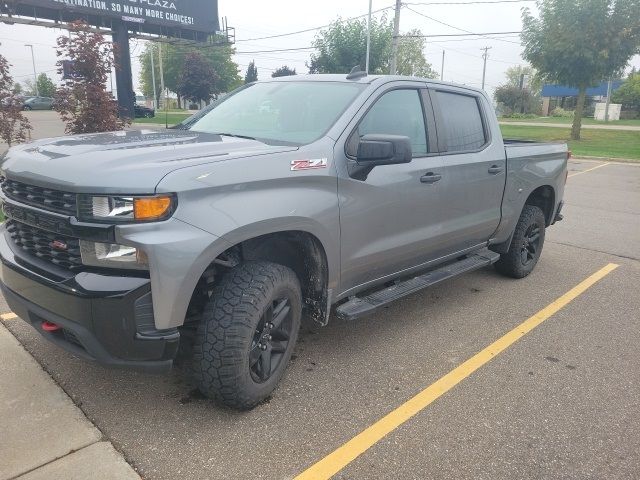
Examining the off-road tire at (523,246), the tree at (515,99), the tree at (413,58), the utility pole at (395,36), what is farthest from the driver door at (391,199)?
the tree at (515,99)

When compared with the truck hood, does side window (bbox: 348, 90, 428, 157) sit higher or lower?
higher

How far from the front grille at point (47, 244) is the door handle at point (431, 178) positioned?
7.61 ft

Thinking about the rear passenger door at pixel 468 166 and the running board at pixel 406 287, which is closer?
the running board at pixel 406 287

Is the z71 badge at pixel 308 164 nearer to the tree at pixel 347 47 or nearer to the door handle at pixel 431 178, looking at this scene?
the door handle at pixel 431 178

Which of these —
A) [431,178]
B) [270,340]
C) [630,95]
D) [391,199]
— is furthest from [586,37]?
[630,95]

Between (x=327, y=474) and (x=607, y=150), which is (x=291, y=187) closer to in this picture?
(x=327, y=474)

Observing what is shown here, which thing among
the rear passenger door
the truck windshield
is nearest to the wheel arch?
the truck windshield

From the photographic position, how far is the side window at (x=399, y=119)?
3.63 m

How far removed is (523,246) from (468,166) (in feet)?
5.30

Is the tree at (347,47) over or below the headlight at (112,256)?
over

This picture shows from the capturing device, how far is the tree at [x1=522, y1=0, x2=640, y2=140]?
71.2 feet

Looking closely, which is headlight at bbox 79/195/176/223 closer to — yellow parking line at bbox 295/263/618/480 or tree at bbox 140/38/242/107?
yellow parking line at bbox 295/263/618/480

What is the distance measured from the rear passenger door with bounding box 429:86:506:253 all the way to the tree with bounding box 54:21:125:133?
6.35 m

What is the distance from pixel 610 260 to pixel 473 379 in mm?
3823
